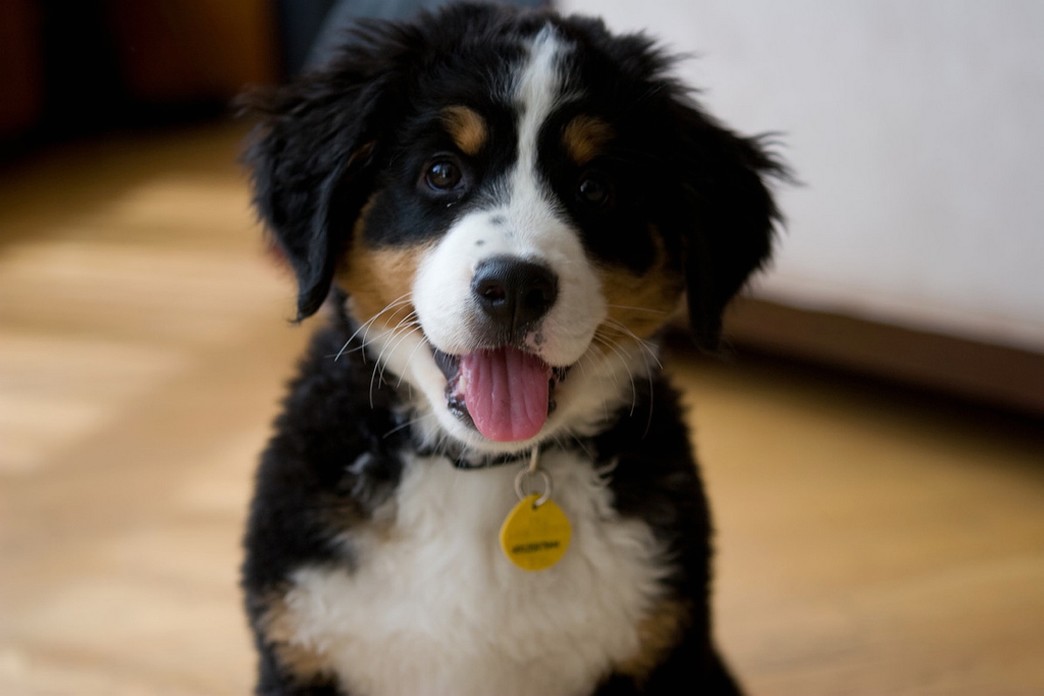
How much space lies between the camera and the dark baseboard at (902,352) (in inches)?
113

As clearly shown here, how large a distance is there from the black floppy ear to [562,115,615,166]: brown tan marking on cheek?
139 millimetres

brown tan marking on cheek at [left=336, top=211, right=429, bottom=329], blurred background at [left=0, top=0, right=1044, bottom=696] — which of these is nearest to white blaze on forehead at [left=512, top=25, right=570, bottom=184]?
brown tan marking on cheek at [left=336, top=211, right=429, bottom=329]

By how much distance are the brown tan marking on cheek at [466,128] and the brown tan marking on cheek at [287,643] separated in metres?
0.65

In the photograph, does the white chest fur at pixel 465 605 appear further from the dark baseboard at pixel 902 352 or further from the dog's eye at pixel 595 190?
the dark baseboard at pixel 902 352

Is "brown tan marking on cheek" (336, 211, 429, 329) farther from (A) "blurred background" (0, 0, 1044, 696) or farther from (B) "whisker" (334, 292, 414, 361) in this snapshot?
(A) "blurred background" (0, 0, 1044, 696)

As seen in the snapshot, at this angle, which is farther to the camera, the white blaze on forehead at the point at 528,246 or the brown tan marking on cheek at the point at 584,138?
the brown tan marking on cheek at the point at 584,138

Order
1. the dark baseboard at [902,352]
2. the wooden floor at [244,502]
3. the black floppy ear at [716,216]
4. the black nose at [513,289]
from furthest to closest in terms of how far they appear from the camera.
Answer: the dark baseboard at [902,352] < the wooden floor at [244,502] < the black floppy ear at [716,216] < the black nose at [513,289]

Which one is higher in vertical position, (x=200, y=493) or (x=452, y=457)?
(x=452, y=457)

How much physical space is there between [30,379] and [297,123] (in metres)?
1.91

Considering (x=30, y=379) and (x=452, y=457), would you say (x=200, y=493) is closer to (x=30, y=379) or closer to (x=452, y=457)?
(x=30, y=379)

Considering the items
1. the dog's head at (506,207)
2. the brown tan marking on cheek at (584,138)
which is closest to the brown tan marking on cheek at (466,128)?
the dog's head at (506,207)

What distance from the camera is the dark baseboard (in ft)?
9.39

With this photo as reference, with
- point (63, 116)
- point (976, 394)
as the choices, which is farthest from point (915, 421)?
point (63, 116)

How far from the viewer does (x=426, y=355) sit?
163cm
